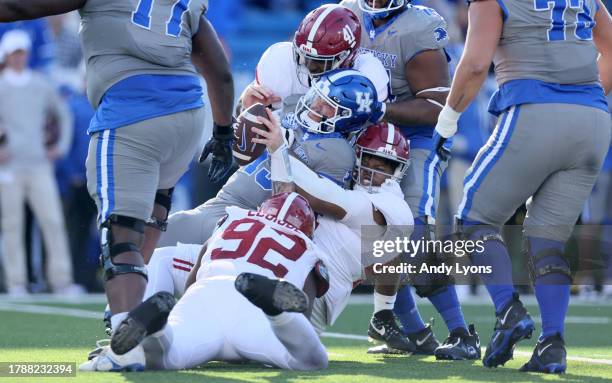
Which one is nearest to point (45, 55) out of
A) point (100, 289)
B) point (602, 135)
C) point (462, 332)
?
point (100, 289)

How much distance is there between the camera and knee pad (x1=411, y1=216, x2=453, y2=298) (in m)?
6.44

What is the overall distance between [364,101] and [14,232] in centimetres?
581

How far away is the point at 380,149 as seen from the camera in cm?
611

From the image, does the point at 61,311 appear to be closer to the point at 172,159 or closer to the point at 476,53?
the point at 172,159

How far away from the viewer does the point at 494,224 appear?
18.2 feet

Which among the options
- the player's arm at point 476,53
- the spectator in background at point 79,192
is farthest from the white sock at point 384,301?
the spectator in background at point 79,192

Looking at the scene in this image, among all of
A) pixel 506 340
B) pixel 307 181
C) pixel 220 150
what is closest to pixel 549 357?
pixel 506 340

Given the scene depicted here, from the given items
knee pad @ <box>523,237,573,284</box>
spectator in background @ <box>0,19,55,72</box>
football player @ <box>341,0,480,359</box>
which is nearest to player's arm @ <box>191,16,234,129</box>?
football player @ <box>341,0,480,359</box>

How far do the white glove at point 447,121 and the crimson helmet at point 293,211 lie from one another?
2.16 ft

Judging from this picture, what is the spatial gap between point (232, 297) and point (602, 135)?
170 centimetres

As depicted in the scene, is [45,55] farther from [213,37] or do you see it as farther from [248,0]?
[213,37]

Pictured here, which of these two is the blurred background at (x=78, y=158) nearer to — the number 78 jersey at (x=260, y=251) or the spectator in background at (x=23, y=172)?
the spectator in background at (x=23, y=172)

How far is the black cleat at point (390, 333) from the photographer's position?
6.42 meters

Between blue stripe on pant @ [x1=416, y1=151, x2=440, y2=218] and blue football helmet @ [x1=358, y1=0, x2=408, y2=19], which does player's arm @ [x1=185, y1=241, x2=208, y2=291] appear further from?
blue football helmet @ [x1=358, y1=0, x2=408, y2=19]
